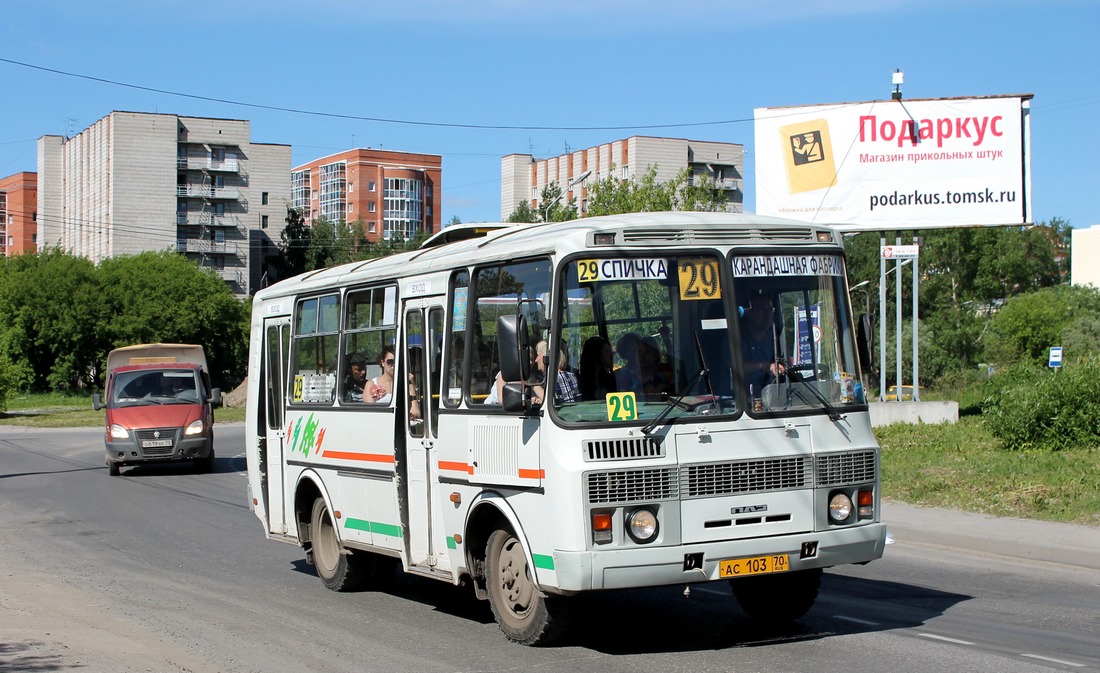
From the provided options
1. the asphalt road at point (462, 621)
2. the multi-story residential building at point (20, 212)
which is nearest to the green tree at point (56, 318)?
the multi-story residential building at point (20, 212)

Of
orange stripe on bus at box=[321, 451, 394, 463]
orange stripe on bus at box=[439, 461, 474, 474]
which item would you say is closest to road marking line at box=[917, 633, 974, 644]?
orange stripe on bus at box=[439, 461, 474, 474]

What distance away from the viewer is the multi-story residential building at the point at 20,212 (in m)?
144

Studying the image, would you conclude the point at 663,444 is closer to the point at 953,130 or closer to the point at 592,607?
the point at 592,607

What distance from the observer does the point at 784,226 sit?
836 centimetres

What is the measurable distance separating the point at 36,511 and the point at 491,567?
13.0 metres

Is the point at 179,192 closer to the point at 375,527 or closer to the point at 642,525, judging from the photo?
the point at 375,527

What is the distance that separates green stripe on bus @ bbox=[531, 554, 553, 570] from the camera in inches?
299

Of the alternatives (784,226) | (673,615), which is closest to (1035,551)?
(673,615)

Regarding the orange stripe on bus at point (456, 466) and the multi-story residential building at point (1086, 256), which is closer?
the orange stripe on bus at point (456, 466)

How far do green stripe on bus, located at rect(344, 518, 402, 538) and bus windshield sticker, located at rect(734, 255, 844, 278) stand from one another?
3.62m

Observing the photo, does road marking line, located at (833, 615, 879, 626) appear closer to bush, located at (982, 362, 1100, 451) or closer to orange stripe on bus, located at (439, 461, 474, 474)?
orange stripe on bus, located at (439, 461, 474, 474)

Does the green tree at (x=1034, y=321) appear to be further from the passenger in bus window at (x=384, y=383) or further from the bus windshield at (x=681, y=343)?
the bus windshield at (x=681, y=343)

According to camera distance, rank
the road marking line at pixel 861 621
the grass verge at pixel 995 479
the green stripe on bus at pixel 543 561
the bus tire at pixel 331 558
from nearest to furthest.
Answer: the green stripe on bus at pixel 543 561 < the road marking line at pixel 861 621 < the bus tire at pixel 331 558 < the grass verge at pixel 995 479

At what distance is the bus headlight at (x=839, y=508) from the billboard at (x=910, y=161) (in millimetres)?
22160
